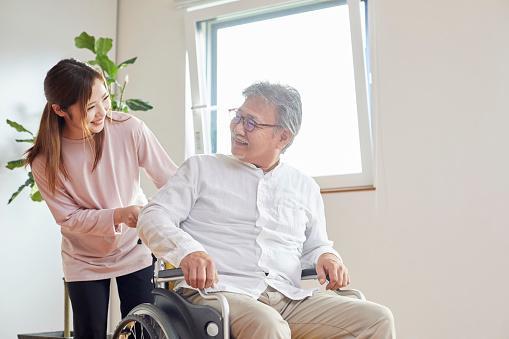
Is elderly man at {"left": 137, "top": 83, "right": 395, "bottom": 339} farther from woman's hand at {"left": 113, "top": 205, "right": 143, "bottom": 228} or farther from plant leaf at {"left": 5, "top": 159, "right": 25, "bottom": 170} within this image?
plant leaf at {"left": 5, "top": 159, "right": 25, "bottom": 170}

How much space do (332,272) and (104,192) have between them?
84 centimetres

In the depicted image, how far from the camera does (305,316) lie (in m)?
1.61

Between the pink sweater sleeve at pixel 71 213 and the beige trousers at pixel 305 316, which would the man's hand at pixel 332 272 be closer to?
the beige trousers at pixel 305 316

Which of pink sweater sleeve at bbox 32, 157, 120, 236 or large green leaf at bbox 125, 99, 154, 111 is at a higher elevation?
large green leaf at bbox 125, 99, 154, 111

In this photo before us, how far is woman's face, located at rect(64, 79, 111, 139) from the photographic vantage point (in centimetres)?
203

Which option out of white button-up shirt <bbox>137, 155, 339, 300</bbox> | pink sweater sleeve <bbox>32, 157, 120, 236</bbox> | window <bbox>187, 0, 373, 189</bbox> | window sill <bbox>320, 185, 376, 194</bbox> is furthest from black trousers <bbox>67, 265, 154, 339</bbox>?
window <bbox>187, 0, 373, 189</bbox>

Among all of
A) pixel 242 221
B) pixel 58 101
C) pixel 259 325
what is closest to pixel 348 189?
pixel 242 221

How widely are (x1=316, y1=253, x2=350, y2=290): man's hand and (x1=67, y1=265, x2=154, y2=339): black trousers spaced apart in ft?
2.11

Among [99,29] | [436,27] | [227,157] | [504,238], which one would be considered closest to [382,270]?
[504,238]

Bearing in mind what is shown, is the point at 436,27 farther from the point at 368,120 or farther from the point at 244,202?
the point at 244,202

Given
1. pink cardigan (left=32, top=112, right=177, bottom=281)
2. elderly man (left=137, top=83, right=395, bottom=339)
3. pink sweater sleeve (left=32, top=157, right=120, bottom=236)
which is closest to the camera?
elderly man (left=137, top=83, right=395, bottom=339)

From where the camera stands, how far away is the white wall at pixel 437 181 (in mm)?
2676

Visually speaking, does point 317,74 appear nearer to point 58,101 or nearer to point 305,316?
point 58,101

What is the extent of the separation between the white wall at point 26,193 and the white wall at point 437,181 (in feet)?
4.91
